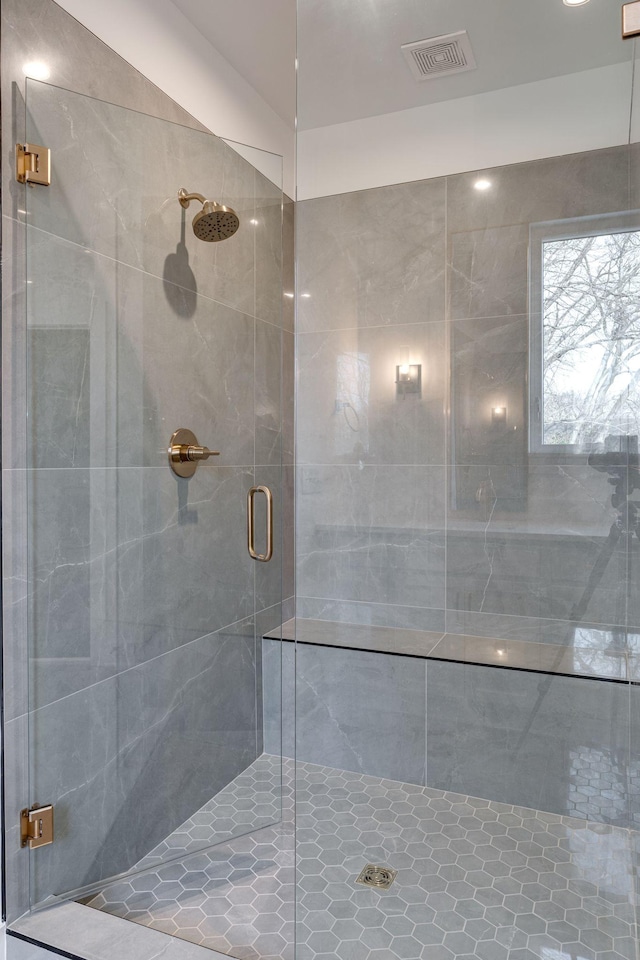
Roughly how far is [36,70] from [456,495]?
1.40m

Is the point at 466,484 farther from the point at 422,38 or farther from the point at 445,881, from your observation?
the point at 422,38

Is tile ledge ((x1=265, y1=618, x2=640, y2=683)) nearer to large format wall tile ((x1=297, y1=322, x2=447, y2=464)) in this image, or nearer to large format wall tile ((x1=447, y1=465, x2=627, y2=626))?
large format wall tile ((x1=447, y1=465, x2=627, y2=626))

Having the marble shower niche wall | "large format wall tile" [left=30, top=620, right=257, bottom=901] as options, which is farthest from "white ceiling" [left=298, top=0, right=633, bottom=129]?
"large format wall tile" [left=30, top=620, right=257, bottom=901]

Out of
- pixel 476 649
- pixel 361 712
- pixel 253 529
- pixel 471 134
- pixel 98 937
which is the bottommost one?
pixel 98 937

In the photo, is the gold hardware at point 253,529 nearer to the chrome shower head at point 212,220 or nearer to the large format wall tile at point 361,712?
the large format wall tile at point 361,712

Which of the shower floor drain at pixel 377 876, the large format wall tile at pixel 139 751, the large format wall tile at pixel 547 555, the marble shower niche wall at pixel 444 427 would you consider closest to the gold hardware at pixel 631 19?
the marble shower niche wall at pixel 444 427

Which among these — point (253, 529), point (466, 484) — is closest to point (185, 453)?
point (253, 529)

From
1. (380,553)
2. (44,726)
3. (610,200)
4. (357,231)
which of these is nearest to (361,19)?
(357,231)

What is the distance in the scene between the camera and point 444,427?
1.26 meters

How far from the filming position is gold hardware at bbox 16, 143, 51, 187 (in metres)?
1.49

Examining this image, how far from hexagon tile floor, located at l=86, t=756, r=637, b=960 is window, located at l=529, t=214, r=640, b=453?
0.70 metres

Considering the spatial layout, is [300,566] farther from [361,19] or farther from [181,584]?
[361,19]

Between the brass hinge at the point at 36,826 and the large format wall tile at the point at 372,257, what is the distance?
1.29m

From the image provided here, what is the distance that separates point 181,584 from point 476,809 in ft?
3.25
